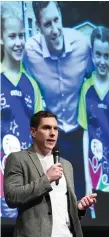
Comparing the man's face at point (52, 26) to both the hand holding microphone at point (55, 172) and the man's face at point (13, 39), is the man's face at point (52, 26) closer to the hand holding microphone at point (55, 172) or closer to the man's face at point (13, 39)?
the man's face at point (13, 39)

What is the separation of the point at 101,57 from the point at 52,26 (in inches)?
16.5

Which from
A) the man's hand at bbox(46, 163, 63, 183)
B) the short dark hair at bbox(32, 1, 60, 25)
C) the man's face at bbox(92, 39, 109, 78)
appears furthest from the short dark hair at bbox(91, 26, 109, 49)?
the man's hand at bbox(46, 163, 63, 183)

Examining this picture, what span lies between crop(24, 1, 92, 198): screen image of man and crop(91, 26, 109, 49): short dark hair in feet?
0.24

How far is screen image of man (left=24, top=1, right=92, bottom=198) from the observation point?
390cm

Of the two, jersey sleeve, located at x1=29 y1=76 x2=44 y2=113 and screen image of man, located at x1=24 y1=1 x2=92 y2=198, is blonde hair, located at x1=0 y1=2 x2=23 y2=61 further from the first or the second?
jersey sleeve, located at x1=29 y1=76 x2=44 y2=113

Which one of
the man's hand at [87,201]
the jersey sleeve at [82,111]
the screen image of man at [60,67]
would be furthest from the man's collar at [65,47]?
the man's hand at [87,201]

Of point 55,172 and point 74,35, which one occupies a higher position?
point 74,35

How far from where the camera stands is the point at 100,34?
13.2 feet

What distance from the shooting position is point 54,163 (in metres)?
2.14

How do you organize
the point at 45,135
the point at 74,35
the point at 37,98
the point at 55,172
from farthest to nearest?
the point at 74,35 → the point at 37,98 → the point at 45,135 → the point at 55,172

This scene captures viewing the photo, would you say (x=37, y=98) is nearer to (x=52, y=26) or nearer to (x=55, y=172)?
(x=52, y=26)

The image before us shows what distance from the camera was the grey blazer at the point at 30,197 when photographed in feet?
6.81

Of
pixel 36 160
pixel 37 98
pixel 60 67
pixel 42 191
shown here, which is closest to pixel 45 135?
pixel 36 160

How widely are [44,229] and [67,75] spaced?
204 centimetres
